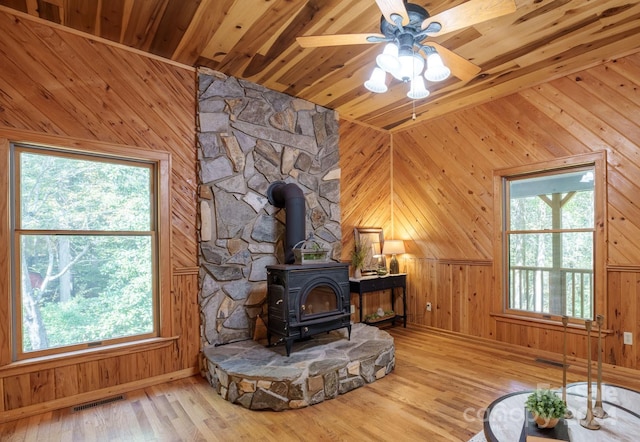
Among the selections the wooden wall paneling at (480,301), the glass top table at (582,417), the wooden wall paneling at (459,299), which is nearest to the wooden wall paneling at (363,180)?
the wooden wall paneling at (459,299)

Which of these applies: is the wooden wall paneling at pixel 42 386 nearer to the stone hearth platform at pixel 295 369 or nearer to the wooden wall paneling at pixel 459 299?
the stone hearth platform at pixel 295 369

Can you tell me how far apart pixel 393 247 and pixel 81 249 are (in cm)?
366

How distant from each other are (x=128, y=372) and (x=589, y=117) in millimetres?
5010

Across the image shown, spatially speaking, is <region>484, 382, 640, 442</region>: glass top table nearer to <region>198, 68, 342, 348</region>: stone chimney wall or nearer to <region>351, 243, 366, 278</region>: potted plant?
<region>198, 68, 342, 348</region>: stone chimney wall

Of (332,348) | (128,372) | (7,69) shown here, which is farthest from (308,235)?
(7,69)

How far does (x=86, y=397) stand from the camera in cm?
279

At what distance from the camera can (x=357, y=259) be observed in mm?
4664

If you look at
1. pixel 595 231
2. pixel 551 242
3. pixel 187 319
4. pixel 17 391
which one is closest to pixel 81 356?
pixel 17 391

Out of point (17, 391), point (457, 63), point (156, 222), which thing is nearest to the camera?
point (457, 63)

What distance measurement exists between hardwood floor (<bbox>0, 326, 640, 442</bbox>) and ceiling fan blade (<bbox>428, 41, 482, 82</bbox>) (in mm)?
2506

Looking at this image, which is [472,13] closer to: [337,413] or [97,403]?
[337,413]

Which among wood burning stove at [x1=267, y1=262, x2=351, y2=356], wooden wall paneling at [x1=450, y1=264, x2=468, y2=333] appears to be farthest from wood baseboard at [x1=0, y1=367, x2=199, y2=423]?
wooden wall paneling at [x1=450, y1=264, x2=468, y2=333]

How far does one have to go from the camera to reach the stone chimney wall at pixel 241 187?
3.40m

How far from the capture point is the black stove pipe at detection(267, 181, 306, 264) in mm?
3529
